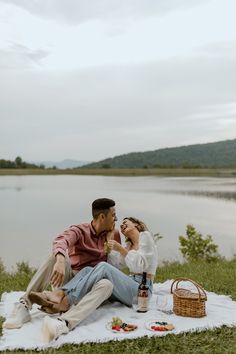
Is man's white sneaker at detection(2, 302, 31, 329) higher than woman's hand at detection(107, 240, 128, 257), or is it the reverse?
woman's hand at detection(107, 240, 128, 257)

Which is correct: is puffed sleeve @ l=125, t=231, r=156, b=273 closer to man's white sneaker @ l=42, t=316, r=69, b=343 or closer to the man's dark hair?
the man's dark hair

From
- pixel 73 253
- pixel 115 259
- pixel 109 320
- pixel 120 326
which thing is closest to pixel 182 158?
pixel 115 259

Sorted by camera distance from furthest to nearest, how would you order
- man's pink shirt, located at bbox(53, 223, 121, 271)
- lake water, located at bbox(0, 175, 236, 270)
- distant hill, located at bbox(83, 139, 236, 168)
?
distant hill, located at bbox(83, 139, 236, 168), lake water, located at bbox(0, 175, 236, 270), man's pink shirt, located at bbox(53, 223, 121, 271)

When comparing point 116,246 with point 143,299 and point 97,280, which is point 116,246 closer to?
point 97,280

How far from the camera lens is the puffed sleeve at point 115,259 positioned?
5.19 meters

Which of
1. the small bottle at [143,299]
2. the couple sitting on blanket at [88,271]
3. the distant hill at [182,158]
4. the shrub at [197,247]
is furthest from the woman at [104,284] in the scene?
the distant hill at [182,158]

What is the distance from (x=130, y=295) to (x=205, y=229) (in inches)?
501

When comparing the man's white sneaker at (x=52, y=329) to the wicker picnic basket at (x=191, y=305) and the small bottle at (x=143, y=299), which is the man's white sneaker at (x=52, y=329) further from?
the wicker picnic basket at (x=191, y=305)

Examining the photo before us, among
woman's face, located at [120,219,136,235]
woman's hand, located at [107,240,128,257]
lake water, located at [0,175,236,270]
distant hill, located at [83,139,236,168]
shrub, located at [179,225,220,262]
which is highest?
distant hill, located at [83,139,236,168]

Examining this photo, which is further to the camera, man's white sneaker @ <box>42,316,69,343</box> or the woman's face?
the woman's face

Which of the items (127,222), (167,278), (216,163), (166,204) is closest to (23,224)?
(166,204)

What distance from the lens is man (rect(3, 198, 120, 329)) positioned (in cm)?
455

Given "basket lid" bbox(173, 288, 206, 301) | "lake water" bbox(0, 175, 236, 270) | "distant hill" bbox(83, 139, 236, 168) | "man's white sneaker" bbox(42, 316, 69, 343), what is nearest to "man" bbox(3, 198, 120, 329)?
"man's white sneaker" bbox(42, 316, 69, 343)

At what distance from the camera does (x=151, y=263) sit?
505 centimetres
